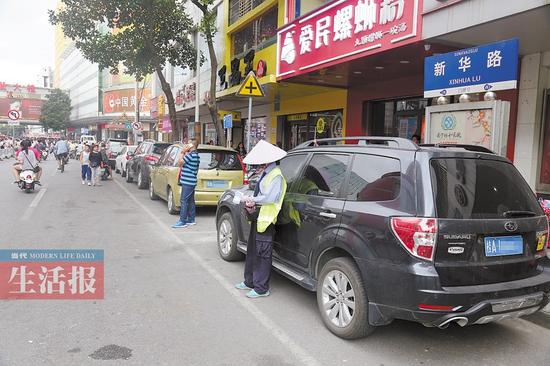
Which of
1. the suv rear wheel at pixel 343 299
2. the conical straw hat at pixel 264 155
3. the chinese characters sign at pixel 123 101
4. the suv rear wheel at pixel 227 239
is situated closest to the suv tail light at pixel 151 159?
the suv rear wheel at pixel 227 239

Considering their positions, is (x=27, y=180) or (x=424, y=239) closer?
(x=424, y=239)

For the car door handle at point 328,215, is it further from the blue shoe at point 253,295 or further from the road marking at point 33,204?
the road marking at point 33,204

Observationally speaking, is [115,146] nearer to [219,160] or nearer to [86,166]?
[86,166]

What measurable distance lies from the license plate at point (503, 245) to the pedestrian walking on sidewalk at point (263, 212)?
212cm

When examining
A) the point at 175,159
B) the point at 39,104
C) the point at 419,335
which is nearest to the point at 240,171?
the point at 175,159

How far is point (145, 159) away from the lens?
1541cm

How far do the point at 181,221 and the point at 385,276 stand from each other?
6313 millimetres

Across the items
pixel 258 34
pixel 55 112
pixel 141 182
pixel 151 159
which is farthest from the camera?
pixel 55 112

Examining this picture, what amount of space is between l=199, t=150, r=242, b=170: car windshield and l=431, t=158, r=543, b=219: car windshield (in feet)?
23.4

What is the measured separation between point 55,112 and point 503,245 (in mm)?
91462

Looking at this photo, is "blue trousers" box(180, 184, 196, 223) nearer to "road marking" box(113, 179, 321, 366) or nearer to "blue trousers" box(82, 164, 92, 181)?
"road marking" box(113, 179, 321, 366)

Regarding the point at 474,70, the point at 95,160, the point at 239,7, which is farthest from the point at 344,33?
the point at 239,7

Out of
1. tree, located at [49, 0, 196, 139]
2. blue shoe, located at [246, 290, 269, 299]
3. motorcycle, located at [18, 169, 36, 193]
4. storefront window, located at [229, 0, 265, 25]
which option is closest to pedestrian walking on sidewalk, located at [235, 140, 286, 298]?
blue shoe, located at [246, 290, 269, 299]

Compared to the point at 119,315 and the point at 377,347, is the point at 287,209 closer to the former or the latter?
the point at 377,347
